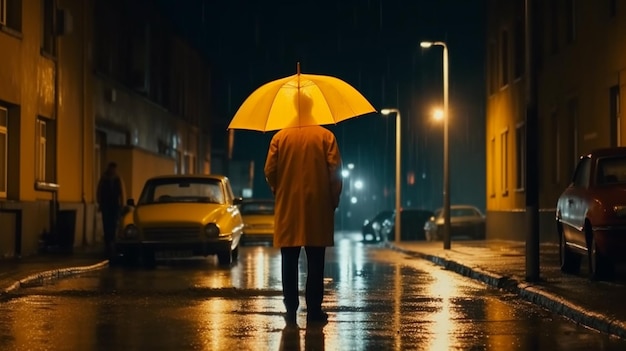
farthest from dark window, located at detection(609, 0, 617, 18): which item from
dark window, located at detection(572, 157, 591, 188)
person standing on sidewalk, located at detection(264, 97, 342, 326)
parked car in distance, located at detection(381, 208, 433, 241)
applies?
parked car in distance, located at detection(381, 208, 433, 241)

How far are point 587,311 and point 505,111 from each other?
82.7 feet

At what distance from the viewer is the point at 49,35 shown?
82.9 ft

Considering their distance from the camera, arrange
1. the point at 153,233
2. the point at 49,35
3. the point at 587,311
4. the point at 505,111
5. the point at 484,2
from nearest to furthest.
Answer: the point at 587,311
the point at 153,233
the point at 49,35
the point at 505,111
the point at 484,2

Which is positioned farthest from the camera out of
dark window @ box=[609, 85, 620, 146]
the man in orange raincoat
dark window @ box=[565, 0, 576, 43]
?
dark window @ box=[565, 0, 576, 43]

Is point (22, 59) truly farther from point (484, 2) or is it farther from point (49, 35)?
point (484, 2)

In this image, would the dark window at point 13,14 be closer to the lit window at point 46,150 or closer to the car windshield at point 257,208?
the lit window at point 46,150

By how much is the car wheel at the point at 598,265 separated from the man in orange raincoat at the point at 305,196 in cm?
521

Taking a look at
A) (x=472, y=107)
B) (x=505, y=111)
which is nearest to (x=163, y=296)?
(x=505, y=111)

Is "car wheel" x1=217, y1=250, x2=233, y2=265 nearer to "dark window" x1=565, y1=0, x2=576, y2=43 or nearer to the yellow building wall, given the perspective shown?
the yellow building wall

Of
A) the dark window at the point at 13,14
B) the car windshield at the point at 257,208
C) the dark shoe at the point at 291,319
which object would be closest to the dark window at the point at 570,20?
the car windshield at the point at 257,208

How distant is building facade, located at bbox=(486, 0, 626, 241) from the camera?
23.3 meters

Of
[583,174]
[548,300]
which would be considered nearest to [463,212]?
[583,174]

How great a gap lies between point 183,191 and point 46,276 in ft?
15.7

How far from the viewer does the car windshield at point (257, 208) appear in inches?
1314
